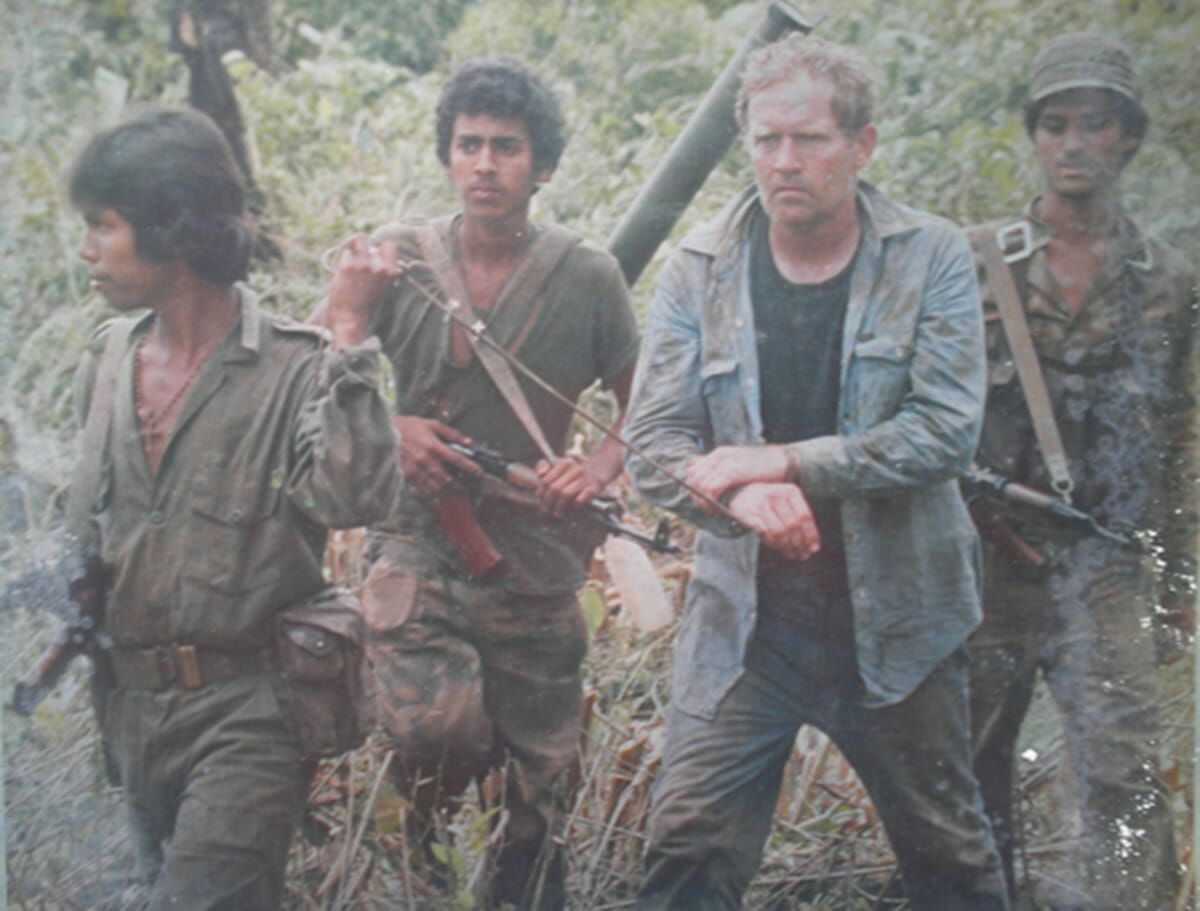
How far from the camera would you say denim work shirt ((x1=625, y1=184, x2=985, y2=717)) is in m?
2.91

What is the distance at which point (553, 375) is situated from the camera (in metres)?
3.23

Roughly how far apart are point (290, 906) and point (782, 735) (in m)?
1.27

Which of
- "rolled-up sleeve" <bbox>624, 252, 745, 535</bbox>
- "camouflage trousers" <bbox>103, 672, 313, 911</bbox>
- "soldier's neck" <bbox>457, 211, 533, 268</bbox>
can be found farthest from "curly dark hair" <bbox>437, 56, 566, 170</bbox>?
"camouflage trousers" <bbox>103, 672, 313, 911</bbox>

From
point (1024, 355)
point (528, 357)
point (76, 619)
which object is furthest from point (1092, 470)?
point (76, 619)

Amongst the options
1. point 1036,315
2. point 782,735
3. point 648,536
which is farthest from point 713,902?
point 1036,315

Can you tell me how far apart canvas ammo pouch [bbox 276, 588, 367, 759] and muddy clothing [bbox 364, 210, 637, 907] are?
334 millimetres

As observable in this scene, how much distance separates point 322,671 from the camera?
114 inches

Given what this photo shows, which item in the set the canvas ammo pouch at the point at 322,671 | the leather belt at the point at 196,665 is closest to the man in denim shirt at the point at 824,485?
the canvas ammo pouch at the point at 322,671

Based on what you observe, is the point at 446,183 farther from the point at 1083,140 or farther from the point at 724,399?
the point at 1083,140

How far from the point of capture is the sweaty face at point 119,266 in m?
3.02

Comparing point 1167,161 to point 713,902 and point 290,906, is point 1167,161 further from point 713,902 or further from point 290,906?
point 290,906

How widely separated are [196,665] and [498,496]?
81cm

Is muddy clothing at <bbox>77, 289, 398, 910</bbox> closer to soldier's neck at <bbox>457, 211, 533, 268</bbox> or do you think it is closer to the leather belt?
the leather belt

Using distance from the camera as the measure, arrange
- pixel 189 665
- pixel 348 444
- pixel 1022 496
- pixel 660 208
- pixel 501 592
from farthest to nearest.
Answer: pixel 501 592
pixel 660 208
pixel 1022 496
pixel 189 665
pixel 348 444
